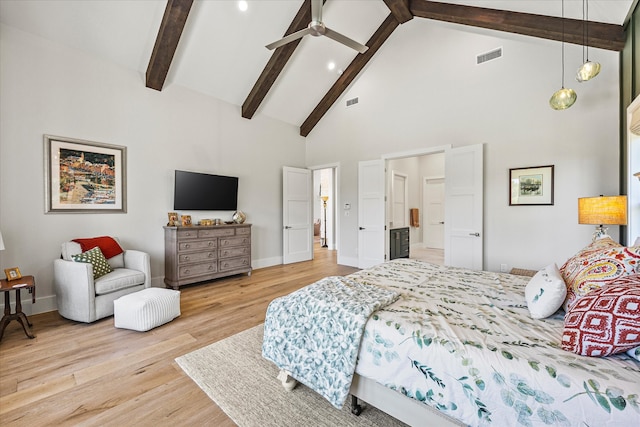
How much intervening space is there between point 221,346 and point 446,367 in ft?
6.61

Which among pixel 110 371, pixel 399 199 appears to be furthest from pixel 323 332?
pixel 399 199

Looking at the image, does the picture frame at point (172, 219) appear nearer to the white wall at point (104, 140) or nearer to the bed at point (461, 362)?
the white wall at point (104, 140)

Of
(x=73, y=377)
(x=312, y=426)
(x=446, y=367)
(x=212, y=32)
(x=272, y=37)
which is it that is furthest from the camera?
(x=272, y=37)

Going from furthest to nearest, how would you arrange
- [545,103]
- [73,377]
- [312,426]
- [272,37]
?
[272,37]
[545,103]
[73,377]
[312,426]

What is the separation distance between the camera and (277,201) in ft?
19.9

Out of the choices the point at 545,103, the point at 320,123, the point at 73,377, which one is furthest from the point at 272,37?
the point at 73,377

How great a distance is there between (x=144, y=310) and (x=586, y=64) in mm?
4855

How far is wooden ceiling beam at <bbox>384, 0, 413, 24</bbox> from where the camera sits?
3888 mm

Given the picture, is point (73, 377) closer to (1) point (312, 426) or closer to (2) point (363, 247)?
(1) point (312, 426)

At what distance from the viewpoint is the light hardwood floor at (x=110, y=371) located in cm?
166

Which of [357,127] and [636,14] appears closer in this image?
[636,14]

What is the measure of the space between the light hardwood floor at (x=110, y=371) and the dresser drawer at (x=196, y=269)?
65 cm

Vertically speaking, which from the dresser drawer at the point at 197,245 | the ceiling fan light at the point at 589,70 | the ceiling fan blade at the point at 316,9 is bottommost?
the dresser drawer at the point at 197,245

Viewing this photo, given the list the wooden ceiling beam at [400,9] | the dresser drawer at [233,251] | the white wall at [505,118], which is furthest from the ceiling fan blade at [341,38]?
the dresser drawer at [233,251]
